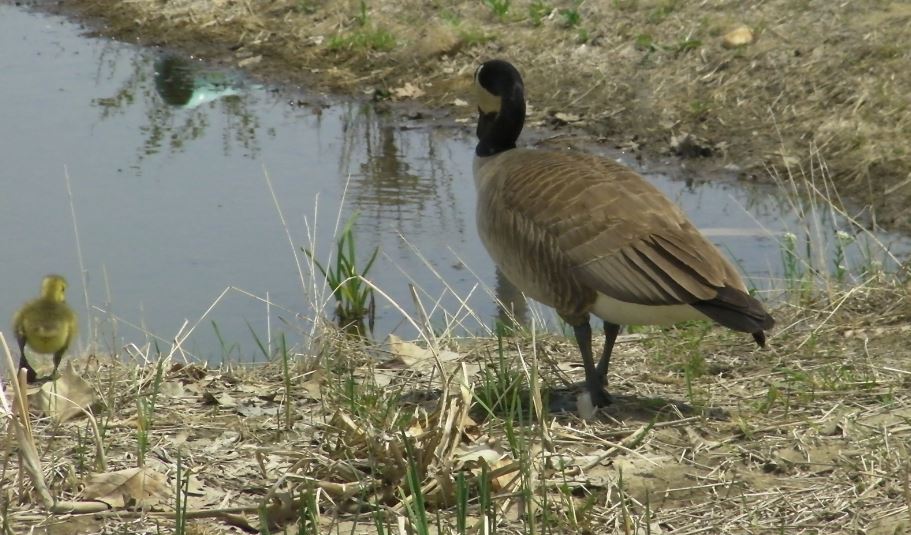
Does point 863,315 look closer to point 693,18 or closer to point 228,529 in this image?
point 228,529

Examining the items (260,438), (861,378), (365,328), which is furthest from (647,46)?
(260,438)

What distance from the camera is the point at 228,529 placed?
3.99 meters

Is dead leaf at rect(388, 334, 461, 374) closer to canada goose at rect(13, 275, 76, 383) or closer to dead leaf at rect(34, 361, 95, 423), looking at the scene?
dead leaf at rect(34, 361, 95, 423)

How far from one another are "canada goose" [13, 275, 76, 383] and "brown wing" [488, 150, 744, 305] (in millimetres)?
1967

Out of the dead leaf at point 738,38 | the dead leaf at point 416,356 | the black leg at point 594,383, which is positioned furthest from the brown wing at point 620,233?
the dead leaf at point 738,38

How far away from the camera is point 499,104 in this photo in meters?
6.36

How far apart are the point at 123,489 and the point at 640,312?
1.86 m

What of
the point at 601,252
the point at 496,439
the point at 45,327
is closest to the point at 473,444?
the point at 496,439

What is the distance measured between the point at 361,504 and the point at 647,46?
26.7 feet

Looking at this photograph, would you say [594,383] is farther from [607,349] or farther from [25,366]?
[25,366]

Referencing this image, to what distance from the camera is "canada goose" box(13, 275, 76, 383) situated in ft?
19.2

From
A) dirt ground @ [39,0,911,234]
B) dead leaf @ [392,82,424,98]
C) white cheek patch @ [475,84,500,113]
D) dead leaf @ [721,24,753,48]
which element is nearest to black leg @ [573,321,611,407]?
white cheek patch @ [475,84,500,113]

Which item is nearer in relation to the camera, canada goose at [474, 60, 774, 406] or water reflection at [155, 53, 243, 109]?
canada goose at [474, 60, 774, 406]

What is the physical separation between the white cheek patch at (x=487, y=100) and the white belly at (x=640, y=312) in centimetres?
163
